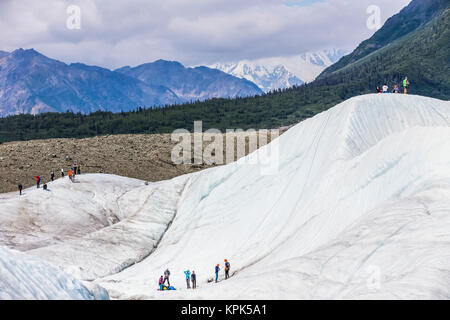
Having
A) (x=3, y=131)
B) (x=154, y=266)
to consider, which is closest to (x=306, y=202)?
(x=154, y=266)

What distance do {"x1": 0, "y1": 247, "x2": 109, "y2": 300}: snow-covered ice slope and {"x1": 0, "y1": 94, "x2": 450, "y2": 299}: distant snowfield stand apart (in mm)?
470

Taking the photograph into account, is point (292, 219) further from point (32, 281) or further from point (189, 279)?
point (32, 281)

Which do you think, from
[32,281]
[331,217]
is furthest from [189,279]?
[32,281]

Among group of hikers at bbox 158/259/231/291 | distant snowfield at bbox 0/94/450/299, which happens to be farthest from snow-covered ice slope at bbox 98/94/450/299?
group of hikers at bbox 158/259/231/291

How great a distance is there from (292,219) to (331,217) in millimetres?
5538

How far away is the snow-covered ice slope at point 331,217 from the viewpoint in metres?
19.2

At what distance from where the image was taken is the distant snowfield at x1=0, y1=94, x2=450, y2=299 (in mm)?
19609

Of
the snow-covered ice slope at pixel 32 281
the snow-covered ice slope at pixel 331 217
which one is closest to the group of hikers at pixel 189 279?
the snow-covered ice slope at pixel 331 217

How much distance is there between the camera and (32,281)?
17.1 metres

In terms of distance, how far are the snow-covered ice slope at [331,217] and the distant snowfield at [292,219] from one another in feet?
0.31

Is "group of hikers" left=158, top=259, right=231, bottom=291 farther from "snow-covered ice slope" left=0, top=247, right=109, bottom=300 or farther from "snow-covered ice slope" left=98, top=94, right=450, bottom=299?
"snow-covered ice slope" left=0, top=247, right=109, bottom=300

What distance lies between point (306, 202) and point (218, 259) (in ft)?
24.1

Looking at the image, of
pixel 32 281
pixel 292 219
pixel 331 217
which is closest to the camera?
pixel 32 281
